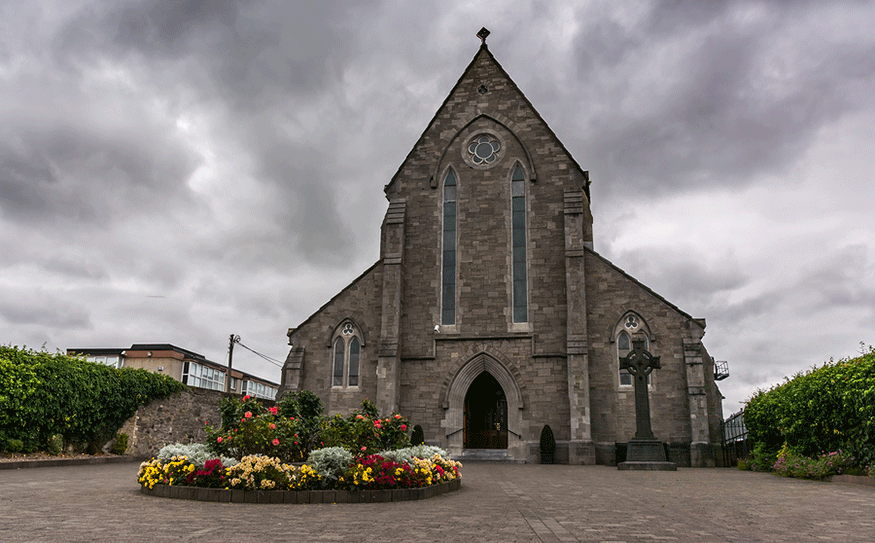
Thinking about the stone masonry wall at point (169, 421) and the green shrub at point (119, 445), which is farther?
the stone masonry wall at point (169, 421)

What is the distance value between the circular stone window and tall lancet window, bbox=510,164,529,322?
122cm

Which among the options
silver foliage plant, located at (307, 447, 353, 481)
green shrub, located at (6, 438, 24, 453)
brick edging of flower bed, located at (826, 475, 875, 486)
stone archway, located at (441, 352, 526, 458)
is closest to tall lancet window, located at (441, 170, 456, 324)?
stone archway, located at (441, 352, 526, 458)

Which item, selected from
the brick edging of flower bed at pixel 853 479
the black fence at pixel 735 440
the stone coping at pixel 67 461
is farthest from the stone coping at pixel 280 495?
the black fence at pixel 735 440

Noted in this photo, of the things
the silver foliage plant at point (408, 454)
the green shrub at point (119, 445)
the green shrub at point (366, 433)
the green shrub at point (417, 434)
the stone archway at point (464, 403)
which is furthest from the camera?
the stone archway at point (464, 403)

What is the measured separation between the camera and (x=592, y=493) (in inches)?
457

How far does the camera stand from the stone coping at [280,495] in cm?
973

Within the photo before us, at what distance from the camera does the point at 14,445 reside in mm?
17031

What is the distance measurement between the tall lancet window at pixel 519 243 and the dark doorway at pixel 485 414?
304 centimetres

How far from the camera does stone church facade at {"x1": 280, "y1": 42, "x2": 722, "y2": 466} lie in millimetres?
23125

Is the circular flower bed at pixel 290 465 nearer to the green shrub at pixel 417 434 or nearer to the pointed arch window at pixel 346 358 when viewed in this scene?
the green shrub at pixel 417 434

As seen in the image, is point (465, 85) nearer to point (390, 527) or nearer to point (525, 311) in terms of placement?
point (525, 311)

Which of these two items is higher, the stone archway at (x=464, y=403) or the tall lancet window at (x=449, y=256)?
the tall lancet window at (x=449, y=256)

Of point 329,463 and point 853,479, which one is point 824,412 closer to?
point 853,479

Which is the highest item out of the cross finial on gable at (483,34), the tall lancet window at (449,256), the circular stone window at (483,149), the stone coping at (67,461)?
the cross finial on gable at (483,34)
